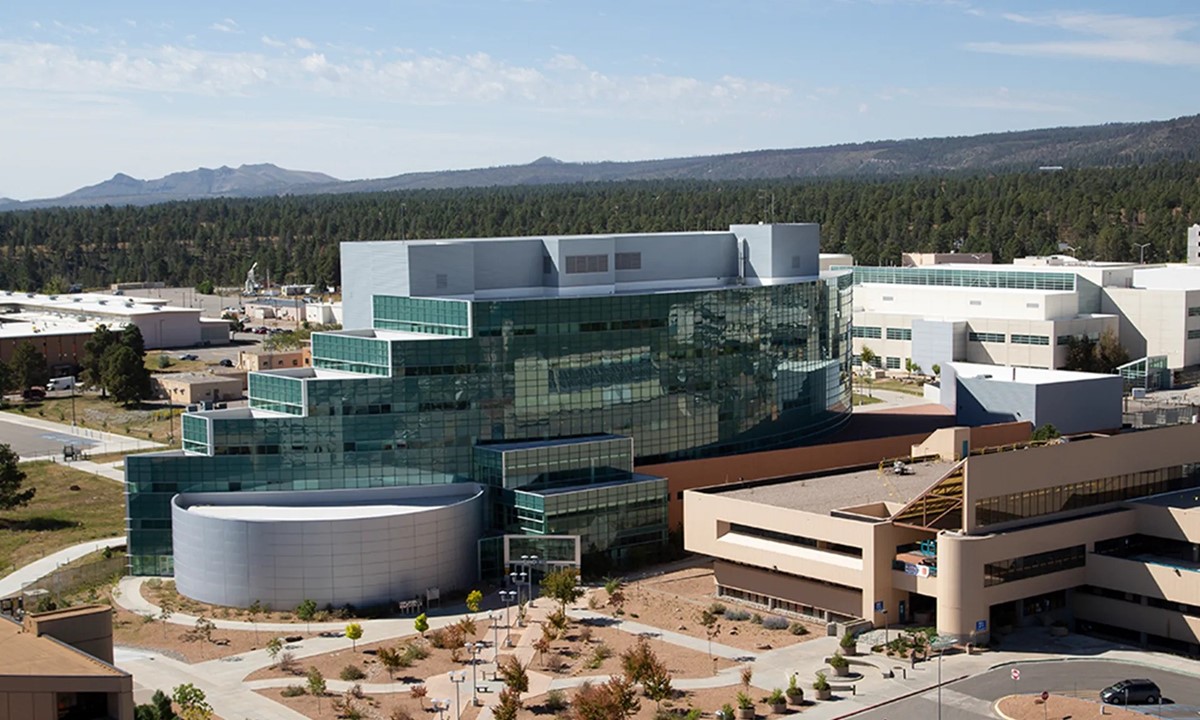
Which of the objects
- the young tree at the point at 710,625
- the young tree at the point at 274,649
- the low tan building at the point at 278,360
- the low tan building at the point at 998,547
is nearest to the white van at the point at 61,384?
the low tan building at the point at 278,360

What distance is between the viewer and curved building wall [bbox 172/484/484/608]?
6366cm

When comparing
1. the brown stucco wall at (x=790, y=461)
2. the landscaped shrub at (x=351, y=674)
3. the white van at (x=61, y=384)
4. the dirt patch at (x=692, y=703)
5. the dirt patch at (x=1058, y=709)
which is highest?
the brown stucco wall at (x=790, y=461)

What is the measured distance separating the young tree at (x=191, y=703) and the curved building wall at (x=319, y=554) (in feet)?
45.5

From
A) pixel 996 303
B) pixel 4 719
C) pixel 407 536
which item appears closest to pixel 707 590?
pixel 407 536

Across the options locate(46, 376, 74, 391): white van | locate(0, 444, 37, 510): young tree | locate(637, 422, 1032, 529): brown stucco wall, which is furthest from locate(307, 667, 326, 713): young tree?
locate(46, 376, 74, 391): white van

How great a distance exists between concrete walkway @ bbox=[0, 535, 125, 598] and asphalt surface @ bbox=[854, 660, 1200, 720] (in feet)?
129

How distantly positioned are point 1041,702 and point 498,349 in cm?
3184

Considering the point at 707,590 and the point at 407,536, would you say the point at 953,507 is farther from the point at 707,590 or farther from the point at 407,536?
the point at 407,536

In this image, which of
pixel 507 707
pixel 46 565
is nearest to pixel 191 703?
pixel 507 707

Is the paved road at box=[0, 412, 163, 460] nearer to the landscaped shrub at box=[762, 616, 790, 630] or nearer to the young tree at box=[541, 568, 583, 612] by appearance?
the young tree at box=[541, 568, 583, 612]

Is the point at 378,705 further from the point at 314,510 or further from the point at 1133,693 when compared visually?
the point at 1133,693

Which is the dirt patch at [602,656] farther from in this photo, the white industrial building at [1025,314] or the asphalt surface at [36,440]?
the white industrial building at [1025,314]

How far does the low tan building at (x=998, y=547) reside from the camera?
57.4 metres

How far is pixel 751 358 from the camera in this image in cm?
A: 8181
